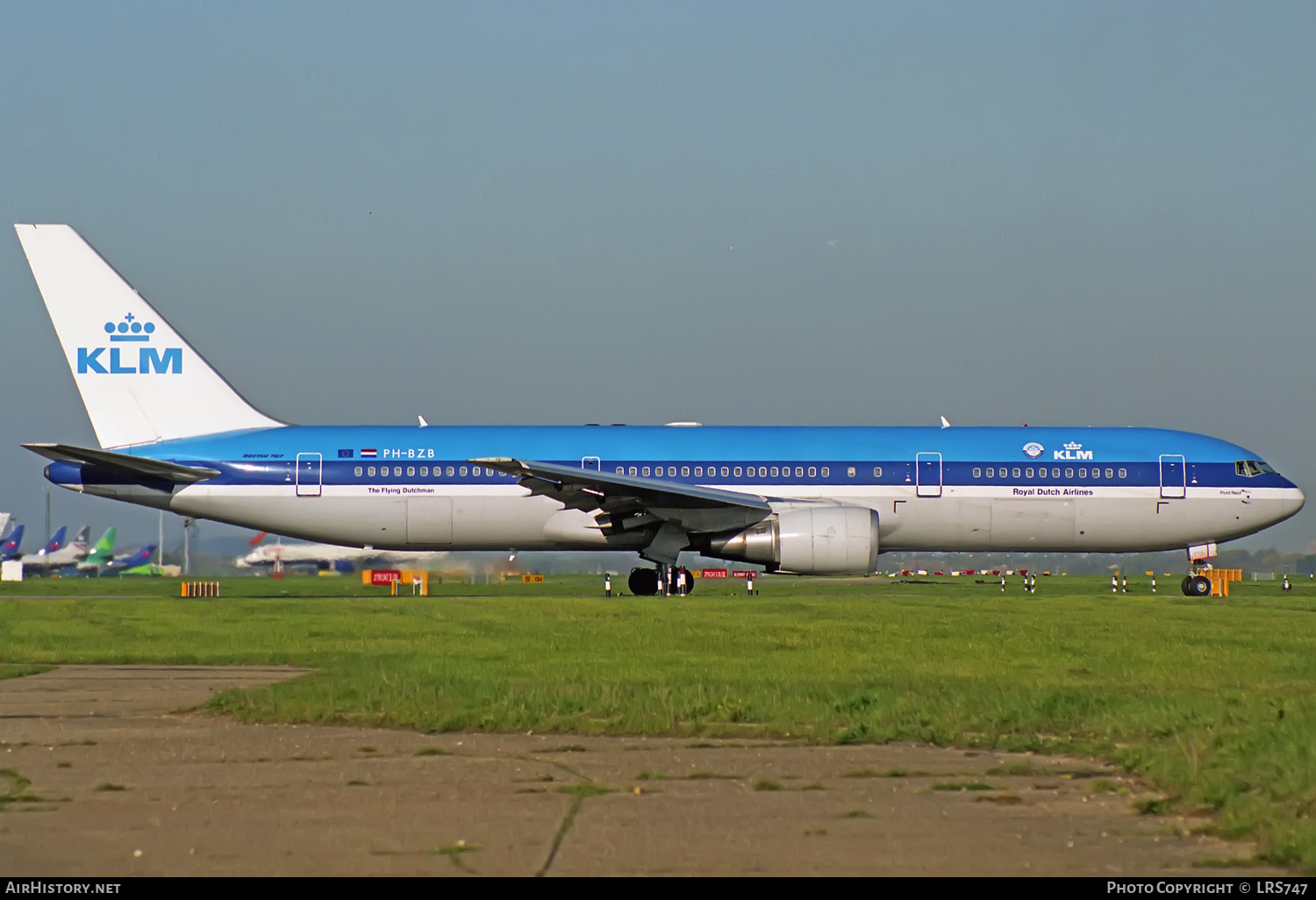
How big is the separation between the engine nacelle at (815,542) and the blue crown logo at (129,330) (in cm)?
1397

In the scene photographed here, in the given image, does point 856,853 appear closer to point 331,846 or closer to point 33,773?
point 331,846

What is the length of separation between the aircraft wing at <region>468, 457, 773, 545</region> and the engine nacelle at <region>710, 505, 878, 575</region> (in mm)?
635

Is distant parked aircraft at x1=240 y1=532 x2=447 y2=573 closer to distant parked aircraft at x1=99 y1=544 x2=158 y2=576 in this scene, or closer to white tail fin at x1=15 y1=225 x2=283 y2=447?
distant parked aircraft at x1=99 y1=544 x2=158 y2=576

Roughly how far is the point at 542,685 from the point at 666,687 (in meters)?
1.01

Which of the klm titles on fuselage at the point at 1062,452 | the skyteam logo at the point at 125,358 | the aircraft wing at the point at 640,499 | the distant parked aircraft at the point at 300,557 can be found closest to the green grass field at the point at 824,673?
the aircraft wing at the point at 640,499

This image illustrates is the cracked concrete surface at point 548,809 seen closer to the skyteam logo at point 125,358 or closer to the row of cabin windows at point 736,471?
the row of cabin windows at point 736,471

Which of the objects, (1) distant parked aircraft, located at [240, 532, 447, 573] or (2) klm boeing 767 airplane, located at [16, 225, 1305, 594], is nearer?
(2) klm boeing 767 airplane, located at [16, 225, 1305, 594]

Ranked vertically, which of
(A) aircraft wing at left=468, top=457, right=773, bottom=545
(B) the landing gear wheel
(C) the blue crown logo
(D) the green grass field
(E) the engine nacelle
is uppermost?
(C) the blue crown logo

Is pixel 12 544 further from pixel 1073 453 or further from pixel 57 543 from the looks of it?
pixel 1073 453

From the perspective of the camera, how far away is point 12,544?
351 feet

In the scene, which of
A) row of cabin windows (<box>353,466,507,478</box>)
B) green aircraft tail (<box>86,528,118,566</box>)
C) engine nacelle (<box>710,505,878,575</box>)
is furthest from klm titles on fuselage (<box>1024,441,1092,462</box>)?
green aircraft tail (<box>86,528,118,566</box>)

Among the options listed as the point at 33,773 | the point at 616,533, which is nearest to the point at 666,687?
the point at 33,773

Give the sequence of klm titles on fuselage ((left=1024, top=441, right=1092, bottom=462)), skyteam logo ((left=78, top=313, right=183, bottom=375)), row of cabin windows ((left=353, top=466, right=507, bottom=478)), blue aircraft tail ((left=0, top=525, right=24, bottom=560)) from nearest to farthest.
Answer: row of cabin windows ((left=353, top=466, right=507, bottom=478)), klm titles on fuselage ((left=1024, top=441, right=1092, bottom=462)), skyteam logo ((left=78, top=313, right=183, bottom=375)), blue aircraft tail ((left=0, top=525, right=24, bottom=560))

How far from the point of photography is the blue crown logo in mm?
31859
